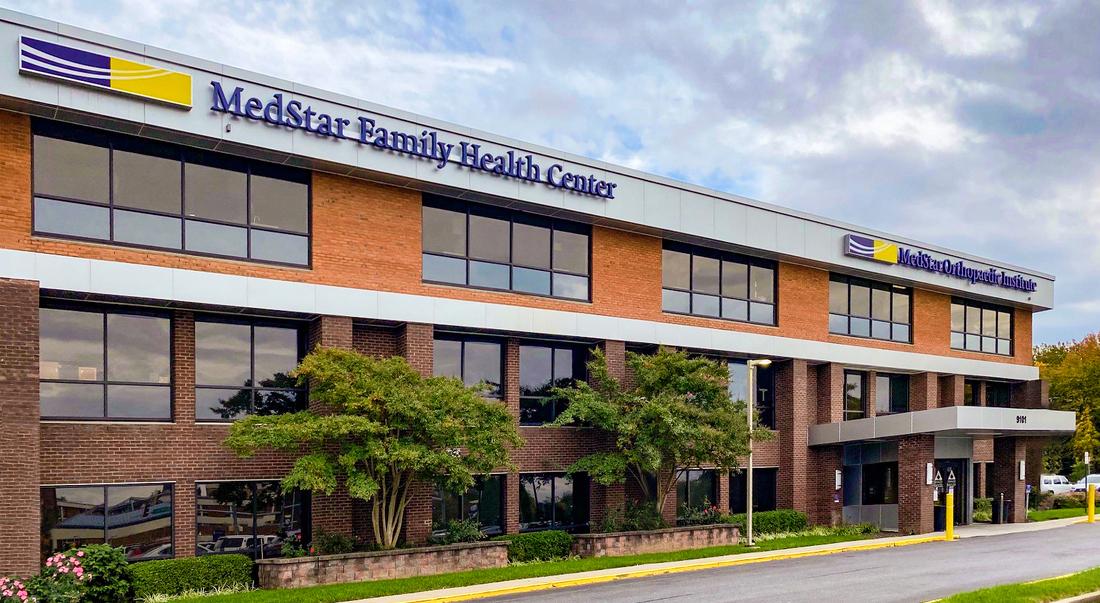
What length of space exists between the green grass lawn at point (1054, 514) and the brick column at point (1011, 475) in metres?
1.71

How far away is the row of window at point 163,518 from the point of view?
20.8 meters

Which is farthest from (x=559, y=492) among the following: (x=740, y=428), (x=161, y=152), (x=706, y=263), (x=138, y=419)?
(x=161, y=152)

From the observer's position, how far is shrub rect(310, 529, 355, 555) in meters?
23.4

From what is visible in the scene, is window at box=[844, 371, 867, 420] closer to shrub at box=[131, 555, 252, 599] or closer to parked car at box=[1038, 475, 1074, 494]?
parked car at box=[1038, 475, 1074, 494]

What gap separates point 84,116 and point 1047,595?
21.3 m

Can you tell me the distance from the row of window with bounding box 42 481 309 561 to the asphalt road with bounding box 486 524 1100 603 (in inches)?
281

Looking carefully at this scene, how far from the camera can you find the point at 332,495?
24.2 metres

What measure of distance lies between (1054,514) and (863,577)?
82.9 feet

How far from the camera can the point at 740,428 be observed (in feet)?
93.5

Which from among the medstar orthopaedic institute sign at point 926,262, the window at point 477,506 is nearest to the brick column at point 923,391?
the medstar orthopaedic institute sign at point 926,262

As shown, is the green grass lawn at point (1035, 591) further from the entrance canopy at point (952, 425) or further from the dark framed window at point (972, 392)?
the dark framed window at point (972, 392)

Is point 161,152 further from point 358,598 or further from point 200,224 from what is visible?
point 358,598

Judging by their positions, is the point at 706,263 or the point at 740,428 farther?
the point at 706,263

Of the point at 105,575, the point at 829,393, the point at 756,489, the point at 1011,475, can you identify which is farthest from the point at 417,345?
the point at 1011,475
